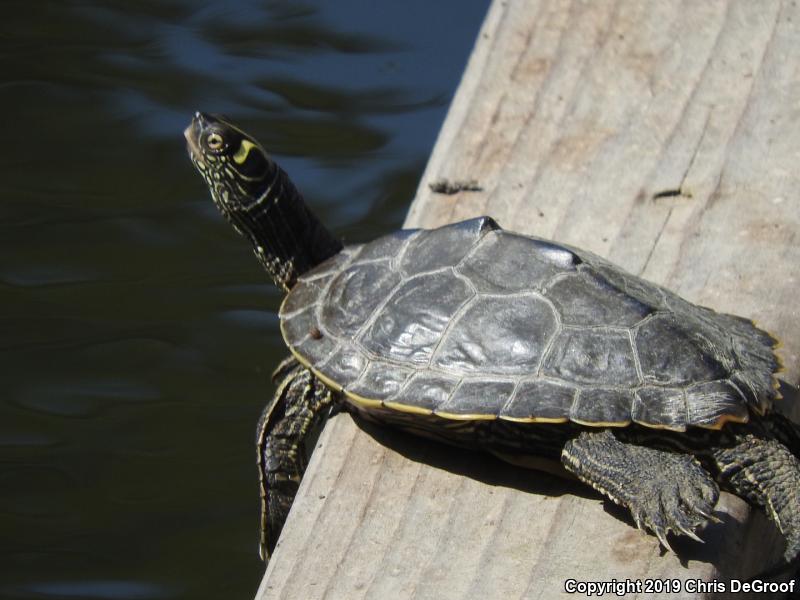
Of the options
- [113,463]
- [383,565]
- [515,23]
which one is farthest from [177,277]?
[383,565]

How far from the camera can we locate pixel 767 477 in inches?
81.7

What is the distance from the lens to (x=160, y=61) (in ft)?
18.8

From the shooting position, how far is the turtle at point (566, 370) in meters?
2.12

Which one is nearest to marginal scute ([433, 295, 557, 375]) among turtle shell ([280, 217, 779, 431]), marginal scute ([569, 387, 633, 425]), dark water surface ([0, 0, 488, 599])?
turtle shell ([280, 217, 779, 431])

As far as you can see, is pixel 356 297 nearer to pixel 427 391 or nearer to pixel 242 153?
pixel 427 391

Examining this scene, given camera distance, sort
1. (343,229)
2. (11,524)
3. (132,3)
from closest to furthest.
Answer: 1. (11,524)
2. (343,229)
3. (132,3)

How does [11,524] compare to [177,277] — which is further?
[177,277]

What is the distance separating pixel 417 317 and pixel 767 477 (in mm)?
785

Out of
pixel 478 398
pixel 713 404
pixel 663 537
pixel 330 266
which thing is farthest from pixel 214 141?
pixel 663 537

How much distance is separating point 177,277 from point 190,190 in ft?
1.78

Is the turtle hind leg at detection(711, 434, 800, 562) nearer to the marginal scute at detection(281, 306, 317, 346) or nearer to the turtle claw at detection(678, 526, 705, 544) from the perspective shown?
the turtle claw at detection(678, 526, 705, 544)

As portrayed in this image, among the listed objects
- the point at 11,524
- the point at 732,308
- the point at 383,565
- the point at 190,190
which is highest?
the point at 732,308

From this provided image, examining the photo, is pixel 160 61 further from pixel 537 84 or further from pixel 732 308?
pixel 732 308

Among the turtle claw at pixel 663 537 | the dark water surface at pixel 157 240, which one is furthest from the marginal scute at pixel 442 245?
the dark water surface at pixel 157 240
